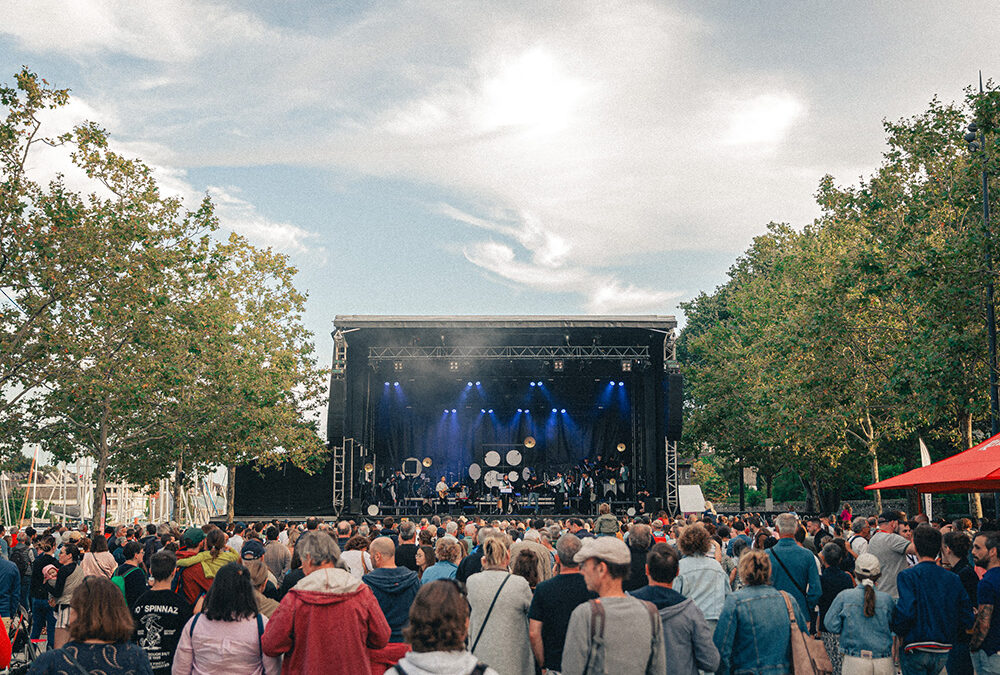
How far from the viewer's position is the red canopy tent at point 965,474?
908 cm

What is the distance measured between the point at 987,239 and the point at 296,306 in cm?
2313

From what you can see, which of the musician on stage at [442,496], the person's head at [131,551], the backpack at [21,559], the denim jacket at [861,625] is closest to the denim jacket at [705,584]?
the denim jacket at [861,625]

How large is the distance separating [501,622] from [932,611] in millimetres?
3065

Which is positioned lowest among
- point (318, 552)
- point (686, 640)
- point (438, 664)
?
point (686, 640)

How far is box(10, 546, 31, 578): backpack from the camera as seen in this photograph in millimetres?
10359

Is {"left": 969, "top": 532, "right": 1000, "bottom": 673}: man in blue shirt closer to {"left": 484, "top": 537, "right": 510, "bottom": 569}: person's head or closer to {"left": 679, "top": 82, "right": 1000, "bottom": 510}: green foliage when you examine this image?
{"left": 484, "top": 537, "right": 510, "bottom": 569}: person's head

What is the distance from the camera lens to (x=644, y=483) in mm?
26156

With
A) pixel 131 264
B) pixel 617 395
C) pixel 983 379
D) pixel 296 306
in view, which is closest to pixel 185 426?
pixel 131 264

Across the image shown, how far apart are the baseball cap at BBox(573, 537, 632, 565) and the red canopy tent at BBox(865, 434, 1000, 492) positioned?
6.49m

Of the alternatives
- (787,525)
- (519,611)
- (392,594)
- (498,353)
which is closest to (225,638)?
(392,594)

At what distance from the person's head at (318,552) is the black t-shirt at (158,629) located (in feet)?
3.62

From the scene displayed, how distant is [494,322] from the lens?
23.0 meters

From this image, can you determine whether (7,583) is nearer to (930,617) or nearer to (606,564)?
(606,564)

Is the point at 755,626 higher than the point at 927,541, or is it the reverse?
the point at 927,541
